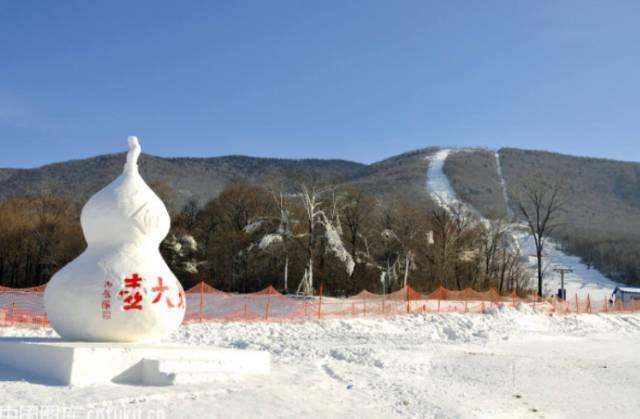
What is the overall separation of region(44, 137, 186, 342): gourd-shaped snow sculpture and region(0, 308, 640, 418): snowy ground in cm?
142

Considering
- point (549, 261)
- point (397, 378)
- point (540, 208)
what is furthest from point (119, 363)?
point (549, 261)

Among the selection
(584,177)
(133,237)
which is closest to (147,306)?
(133,237)

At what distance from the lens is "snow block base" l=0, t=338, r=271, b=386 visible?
34.8 ft

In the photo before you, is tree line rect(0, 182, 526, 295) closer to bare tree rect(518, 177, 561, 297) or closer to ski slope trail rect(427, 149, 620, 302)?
bare tree rect(518, 177, 561, 297)

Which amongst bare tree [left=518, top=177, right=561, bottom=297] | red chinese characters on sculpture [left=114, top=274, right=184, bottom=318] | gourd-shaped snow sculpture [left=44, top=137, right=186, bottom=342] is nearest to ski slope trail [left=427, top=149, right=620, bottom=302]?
bare tree [left=518, top=177, right=561, bottom=297]

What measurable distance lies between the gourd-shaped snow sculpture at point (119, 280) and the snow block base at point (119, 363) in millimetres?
399

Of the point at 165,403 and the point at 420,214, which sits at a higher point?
the point at 420,214

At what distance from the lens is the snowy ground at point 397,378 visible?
33.3ft

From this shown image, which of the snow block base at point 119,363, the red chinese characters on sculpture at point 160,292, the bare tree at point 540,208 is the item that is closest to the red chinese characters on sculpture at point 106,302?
the snow block base at point 119,363

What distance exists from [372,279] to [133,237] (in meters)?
36.2

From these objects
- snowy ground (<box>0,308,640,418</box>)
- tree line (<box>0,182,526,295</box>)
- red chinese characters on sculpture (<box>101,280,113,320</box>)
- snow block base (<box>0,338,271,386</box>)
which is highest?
tree line (<box>0,182,526,295</box>)

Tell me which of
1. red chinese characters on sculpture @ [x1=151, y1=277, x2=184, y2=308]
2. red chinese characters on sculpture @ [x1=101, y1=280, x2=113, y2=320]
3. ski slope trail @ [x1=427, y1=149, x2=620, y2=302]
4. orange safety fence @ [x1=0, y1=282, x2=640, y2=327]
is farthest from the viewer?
ski slope trail @ [x1=427, y1=149, x2=620, y2=302]

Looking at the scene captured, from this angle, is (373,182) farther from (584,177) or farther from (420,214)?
(420,214)

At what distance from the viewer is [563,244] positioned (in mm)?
119000
